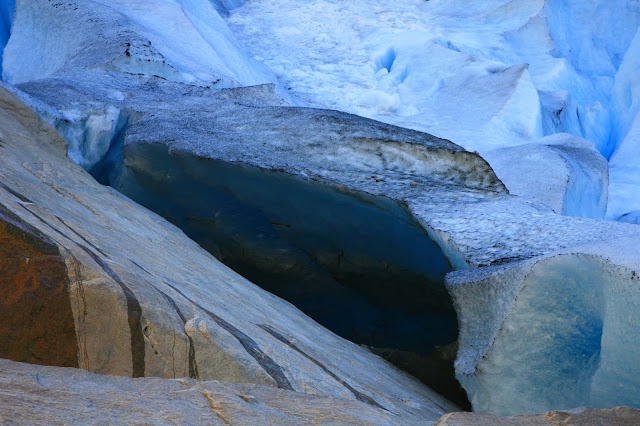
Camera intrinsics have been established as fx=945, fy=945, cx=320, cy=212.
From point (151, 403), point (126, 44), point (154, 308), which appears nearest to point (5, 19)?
point (126, 44)

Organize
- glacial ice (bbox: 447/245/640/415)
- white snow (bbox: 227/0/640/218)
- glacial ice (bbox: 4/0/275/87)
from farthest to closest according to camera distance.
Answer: white snow (bbox: 227/0/640/218), glacial ice (bbox: 4/0/275/87), glacial ice (bbox: 447/245/640/415)

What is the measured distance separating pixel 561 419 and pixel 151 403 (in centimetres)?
72

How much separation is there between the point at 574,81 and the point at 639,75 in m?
0.49

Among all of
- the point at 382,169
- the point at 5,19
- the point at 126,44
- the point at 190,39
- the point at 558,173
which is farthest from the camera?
the point at 5,19

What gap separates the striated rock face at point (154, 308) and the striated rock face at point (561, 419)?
35 centimetres

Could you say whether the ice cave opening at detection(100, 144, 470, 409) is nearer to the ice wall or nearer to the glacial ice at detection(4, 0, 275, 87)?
the ice wall

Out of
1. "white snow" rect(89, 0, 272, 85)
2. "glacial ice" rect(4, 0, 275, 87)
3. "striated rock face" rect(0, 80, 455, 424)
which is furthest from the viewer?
"white snow" rect(89, 0, 272, 85)

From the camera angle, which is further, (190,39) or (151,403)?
(190,39)

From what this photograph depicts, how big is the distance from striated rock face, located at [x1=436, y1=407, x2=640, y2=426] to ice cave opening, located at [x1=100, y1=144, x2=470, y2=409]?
1128mm

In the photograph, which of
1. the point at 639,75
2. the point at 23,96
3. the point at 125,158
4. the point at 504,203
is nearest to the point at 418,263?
the point at 504,203

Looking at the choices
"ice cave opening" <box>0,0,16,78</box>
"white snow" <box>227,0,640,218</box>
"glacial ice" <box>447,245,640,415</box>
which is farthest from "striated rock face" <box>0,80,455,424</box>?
"ice cave opening" <box>0,0,16,78</box>

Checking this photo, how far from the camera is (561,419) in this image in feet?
5.41

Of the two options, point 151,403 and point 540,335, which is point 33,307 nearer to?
point 151,403

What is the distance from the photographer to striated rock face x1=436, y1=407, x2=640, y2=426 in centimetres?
160
